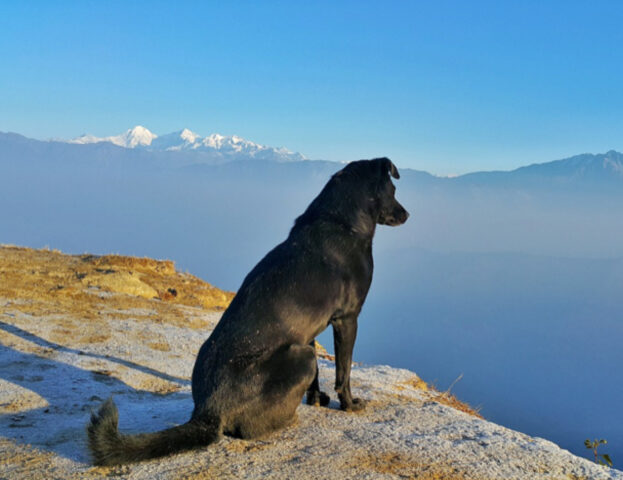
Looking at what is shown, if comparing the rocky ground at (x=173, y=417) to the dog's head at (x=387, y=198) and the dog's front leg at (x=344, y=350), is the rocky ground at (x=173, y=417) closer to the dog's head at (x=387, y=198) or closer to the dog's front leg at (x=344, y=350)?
the dog's front leg at (x=344, y=350)

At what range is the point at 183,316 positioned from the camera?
38.4 feet

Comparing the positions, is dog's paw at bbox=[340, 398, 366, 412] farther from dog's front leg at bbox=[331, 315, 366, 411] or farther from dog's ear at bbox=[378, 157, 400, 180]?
dog's ear at bbox=[378, 157, 400, 180]

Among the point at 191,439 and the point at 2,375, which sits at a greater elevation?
the point at 191,439

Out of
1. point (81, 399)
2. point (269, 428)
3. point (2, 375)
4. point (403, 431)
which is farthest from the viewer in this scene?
point (2, 375)

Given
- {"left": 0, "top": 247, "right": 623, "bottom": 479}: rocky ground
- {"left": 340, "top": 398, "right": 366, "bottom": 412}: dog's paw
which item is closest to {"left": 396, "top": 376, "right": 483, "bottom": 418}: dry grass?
{"left": 0, "top": 247, "right": 623, "bottom": 479}: rocky ground

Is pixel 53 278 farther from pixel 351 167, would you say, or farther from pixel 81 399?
pixel 351 167

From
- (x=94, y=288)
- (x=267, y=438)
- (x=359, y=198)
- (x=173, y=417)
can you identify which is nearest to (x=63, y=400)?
(x=173, y=417)

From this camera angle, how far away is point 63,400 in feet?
20.1

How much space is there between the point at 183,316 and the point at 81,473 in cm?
788

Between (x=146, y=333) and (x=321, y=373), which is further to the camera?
(x=146, y=333)

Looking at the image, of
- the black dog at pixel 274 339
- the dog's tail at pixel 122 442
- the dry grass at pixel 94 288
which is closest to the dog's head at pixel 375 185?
the black dog at pixel 274 339

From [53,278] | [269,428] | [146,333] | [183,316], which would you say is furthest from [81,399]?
[53,278]

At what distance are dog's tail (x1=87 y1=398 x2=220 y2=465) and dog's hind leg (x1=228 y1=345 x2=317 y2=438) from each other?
45 cm

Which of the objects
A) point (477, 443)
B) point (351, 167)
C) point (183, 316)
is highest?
point (351, 167)
